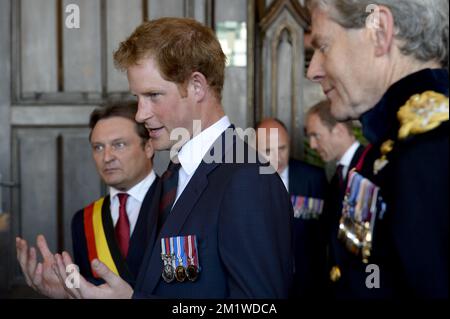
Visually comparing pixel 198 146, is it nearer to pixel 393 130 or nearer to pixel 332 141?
pixel 393 130

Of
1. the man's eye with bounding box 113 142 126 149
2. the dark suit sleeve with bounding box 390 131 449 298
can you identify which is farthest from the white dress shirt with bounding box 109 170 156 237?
the dark suit sleeve with bounding box 390 131 449 298

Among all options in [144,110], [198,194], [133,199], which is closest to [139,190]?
[133,199]

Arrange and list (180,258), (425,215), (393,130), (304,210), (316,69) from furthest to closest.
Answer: (304,210) < (180,258) < (316,69) < (393,130) < (425,215)

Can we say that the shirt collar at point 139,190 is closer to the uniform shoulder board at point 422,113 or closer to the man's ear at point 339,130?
the man's ear at point 339,130

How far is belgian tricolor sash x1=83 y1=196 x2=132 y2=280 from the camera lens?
232 centimetres

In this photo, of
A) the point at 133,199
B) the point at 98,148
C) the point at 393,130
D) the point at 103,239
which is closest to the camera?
the point at 393,130

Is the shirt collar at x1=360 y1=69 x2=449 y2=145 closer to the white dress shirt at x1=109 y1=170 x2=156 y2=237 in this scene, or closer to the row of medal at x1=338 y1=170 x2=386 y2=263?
the row of medal at x1=338 y1=170 x2=386 y2=263

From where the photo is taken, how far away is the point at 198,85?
1680mm

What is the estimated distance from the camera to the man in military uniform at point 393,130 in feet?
3.41

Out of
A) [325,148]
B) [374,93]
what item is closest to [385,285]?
[374,93]

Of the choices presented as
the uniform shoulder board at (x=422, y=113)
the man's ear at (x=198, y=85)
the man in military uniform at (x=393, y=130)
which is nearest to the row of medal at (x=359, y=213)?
the man in military uniform at (x=393, y=130)

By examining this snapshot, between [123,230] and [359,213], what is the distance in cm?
144

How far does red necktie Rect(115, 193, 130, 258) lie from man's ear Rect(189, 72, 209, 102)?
90 cm

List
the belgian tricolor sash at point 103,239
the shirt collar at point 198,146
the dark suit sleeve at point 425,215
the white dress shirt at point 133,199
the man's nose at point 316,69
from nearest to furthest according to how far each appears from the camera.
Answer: the dark suit sleeve at point 425,215
the man's nose at point 316,69
the shirt collar at point 198,146
the belgian tricolor sash at point 103,239
the white dress shirt at point 133,199
